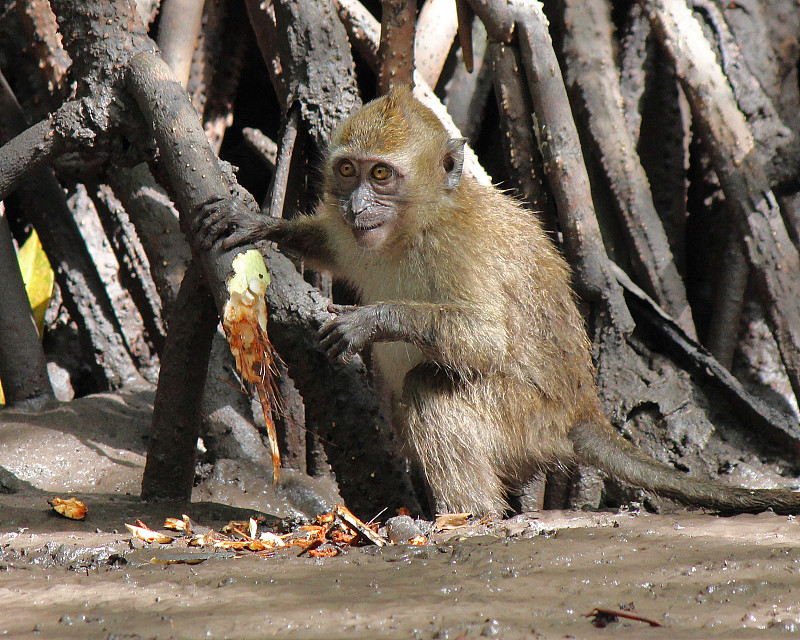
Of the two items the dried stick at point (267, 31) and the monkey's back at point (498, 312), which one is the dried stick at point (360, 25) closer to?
the dried stick at point (267, 31)

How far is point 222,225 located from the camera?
3.38 m

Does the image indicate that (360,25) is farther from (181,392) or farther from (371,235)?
(181,392)

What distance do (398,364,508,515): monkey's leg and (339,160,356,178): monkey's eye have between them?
3.27 feet

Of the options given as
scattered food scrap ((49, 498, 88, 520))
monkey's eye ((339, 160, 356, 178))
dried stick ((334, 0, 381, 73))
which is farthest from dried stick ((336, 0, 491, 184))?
scattered food scrap ((49, 498, 88, 520))

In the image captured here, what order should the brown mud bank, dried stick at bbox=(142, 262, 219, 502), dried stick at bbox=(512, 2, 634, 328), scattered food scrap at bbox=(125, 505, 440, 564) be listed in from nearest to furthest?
the brown mud bank → scattered food scrap at bbox=(125, 505, 440, 564) → dried stick at bbox=(142, 262, 219, 502) → dried stick at bbox=(512, 2, 634, 328)

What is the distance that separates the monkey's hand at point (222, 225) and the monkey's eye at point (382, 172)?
617 millimetres

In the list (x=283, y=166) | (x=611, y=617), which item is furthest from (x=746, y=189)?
(x=611, y=617)

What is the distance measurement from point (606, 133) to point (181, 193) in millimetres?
2793

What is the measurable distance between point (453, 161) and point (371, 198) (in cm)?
46

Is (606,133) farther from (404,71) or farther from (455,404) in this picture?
(455,404)

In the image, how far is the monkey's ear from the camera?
3.78 m

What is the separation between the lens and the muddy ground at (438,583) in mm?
1973

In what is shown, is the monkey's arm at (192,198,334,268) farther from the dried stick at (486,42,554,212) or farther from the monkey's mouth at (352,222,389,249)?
the dried stick at (486,42,554,212)

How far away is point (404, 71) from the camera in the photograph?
15.6 ft
